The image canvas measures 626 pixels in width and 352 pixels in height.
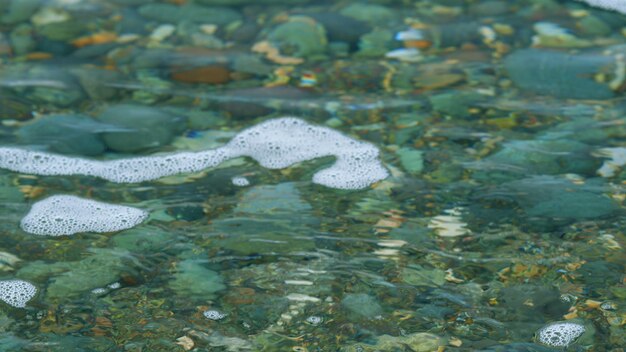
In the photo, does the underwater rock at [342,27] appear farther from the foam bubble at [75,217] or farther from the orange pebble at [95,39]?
the foam bubble at [75,217]

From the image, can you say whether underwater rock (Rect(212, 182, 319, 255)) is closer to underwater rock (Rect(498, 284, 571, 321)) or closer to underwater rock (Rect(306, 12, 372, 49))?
underwater rock (Rect(498, 284, 571, 321))

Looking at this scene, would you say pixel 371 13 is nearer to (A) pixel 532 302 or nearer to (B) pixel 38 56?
(B) pixel 38 56

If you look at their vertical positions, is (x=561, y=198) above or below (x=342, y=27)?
below

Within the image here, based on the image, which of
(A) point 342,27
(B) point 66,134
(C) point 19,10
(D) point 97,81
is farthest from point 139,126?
(C) point 19,10

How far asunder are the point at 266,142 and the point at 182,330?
3.61 feet

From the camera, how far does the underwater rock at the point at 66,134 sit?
3016 millimetres

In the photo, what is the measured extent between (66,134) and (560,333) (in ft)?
6.27

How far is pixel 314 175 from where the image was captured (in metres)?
2.87

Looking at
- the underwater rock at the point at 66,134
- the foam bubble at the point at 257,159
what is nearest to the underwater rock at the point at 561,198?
the foam bubble at the point at 257,159

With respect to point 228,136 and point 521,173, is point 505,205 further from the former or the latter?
point 228,136

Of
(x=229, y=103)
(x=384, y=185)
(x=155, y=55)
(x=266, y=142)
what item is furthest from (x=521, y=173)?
(x=155, y=55)

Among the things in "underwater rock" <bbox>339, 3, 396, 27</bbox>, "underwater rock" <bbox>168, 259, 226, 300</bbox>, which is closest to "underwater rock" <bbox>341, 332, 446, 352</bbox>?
"underwater rock" <bbox>168, 259, 226, 300</bbox>

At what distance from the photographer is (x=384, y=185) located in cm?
279

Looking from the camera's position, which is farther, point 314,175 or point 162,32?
point 162,32
